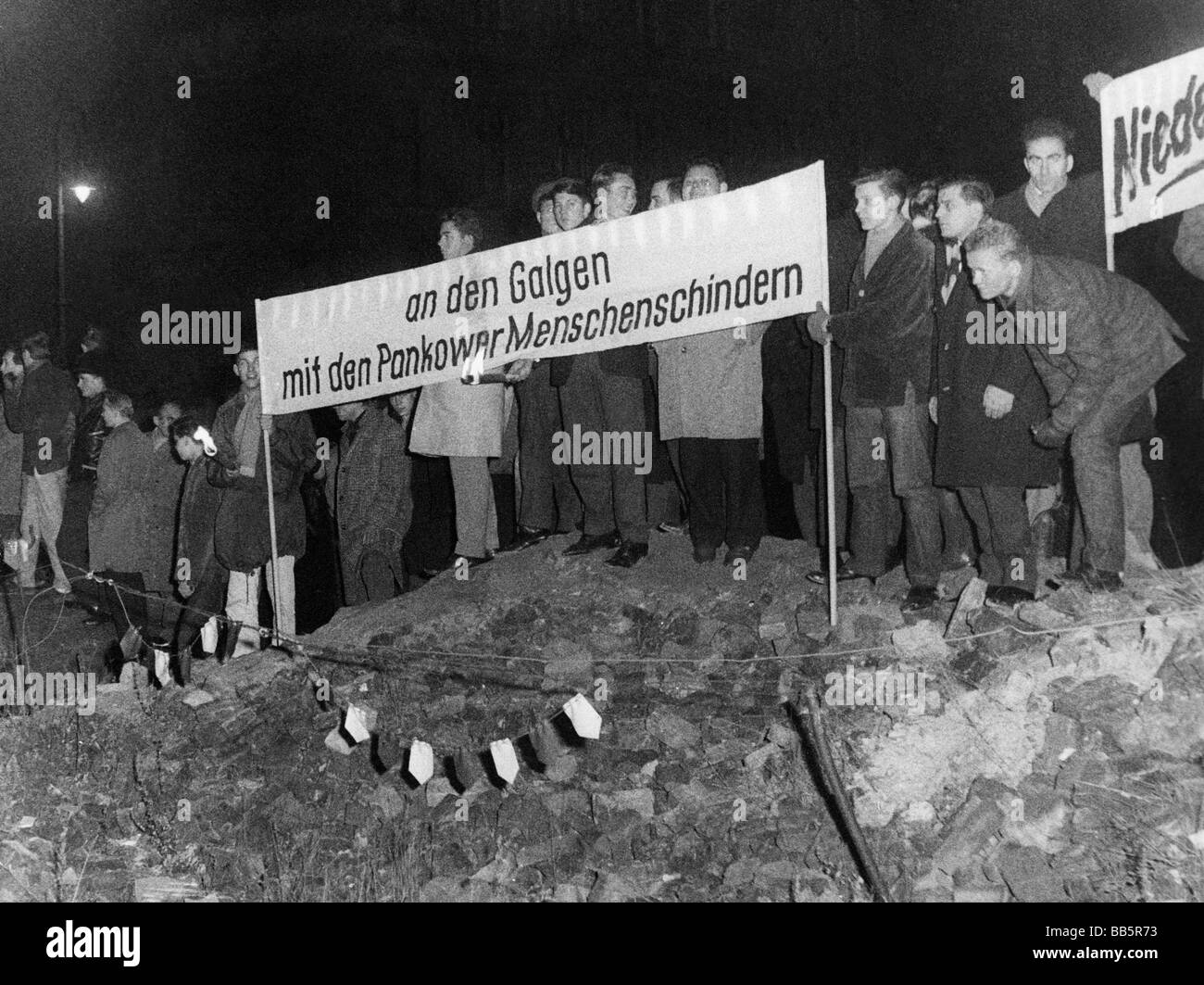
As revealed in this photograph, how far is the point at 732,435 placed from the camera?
7.04 m

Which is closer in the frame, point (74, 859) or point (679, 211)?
point (679, 211)

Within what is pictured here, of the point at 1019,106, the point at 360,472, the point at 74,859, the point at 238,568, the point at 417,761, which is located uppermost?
the point at 1019,106

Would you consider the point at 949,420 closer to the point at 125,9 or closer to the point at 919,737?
the point at 919,737

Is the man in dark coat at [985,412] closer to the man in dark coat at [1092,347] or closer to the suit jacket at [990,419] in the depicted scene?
the suit jacket at [990,419]

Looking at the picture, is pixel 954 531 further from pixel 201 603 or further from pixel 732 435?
pixel 201 603

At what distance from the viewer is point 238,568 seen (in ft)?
26.2

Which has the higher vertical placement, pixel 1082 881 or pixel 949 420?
pixel 949 420

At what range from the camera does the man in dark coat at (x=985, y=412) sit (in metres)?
6.21

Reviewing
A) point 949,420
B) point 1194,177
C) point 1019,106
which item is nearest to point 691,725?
point 949,420

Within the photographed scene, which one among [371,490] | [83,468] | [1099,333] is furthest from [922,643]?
[83,468]

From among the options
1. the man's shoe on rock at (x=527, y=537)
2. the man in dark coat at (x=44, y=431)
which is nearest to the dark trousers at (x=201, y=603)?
the man in dark coat at (x=44, y=431)

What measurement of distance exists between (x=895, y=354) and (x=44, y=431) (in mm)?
5363

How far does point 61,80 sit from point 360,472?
604cm

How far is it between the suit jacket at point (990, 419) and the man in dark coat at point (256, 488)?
364 cm
